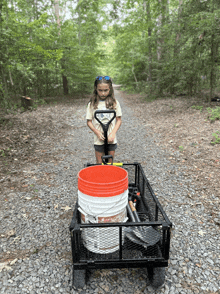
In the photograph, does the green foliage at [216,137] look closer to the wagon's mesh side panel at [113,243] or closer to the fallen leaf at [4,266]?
the wagon's mesh side panel at [113,243]

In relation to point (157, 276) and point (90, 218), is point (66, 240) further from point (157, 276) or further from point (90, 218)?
point (157, 276)

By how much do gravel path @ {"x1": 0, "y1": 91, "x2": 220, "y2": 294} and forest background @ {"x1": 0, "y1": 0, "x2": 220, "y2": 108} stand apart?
630 centimetres

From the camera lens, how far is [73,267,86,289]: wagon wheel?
1850 mm

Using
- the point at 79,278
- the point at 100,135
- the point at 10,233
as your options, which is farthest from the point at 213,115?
the point at 10,233

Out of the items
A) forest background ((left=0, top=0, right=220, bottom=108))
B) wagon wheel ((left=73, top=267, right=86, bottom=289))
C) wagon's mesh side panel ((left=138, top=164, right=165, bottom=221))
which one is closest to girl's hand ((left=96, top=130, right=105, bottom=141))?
wagon's mesh side panel ((left=138, top=164, right=165, bottom=221))

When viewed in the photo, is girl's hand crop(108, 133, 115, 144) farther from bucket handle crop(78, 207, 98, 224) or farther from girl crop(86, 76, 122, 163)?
bucket handle crop(78, 207, 98, 224)

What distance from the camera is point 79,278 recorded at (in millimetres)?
1863

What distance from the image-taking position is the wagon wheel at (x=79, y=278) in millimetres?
1850

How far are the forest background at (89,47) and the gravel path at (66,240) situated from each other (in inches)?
248

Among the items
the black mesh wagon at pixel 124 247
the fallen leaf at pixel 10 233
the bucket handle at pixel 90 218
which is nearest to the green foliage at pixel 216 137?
the black mesh wagon at pixel 124 247

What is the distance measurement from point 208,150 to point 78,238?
4.66 meters

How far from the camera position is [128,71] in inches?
1049

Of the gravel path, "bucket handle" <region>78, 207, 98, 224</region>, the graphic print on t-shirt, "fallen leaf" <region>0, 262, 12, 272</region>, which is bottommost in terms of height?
the gravel path

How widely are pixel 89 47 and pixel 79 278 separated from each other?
1507cm
